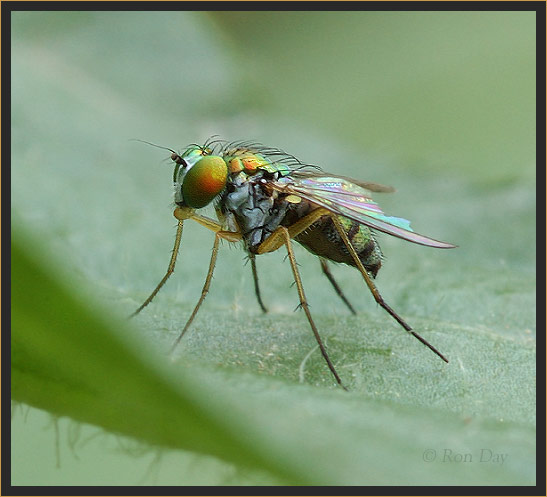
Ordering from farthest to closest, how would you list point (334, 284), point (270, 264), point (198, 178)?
1. point (270, 264)
2. point (334, 284)
3. point (198, 178)

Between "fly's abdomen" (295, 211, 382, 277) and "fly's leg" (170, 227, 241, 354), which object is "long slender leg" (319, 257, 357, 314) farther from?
"fly's leg" (170, 227, 241, 354)

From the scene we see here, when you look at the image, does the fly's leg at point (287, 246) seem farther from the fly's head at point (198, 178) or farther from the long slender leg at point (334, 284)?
the long slender leg at point (334, 284)

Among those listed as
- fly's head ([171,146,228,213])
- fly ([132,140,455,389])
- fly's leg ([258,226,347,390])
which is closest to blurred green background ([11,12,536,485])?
fly's leg ([258,226,347,390])

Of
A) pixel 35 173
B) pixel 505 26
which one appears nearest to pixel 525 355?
pixel 35 173

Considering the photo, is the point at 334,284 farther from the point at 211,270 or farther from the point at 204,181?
the point at 204,181

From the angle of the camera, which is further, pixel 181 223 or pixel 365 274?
pixel 181 223

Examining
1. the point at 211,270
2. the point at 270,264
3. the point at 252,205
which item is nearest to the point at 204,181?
the point at 252,205

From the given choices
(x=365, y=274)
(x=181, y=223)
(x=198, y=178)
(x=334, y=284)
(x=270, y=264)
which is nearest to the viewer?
(x=198, y=178)
